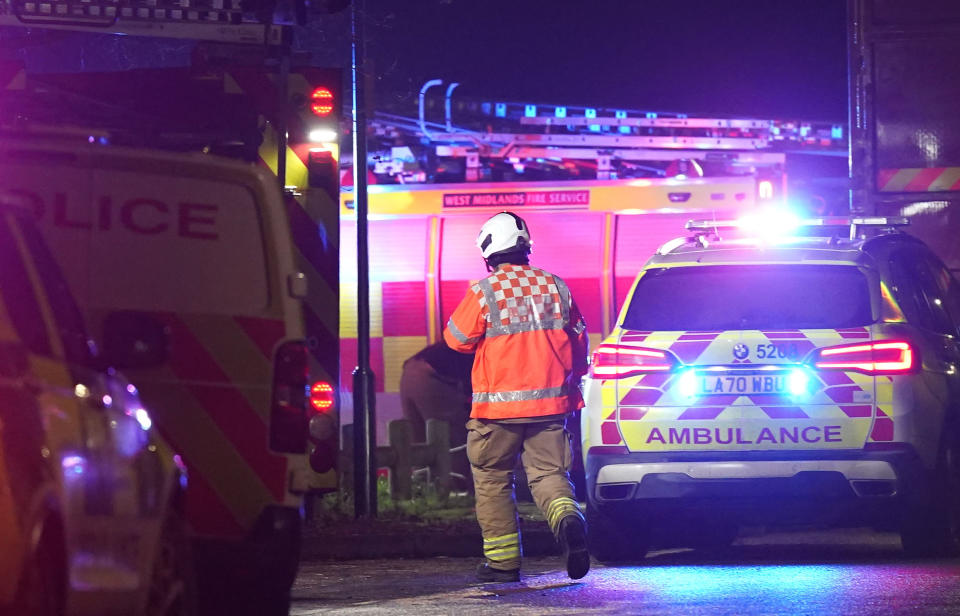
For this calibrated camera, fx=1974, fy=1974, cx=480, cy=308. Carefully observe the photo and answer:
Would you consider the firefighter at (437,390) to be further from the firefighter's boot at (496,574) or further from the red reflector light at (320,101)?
the firefighter's boot at (496,574)

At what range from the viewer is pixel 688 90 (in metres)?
22.0

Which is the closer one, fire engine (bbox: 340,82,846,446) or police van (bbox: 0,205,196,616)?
police van (bbox: 0,205,196,616)

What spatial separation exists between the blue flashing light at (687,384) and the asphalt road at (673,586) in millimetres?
844

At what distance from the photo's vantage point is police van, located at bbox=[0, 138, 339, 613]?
23.5 ft

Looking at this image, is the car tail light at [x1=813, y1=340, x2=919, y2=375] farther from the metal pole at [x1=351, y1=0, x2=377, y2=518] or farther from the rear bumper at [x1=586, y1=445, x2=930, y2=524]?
the metal pole at [x1=351, y1=0, x2=377, y2=518]

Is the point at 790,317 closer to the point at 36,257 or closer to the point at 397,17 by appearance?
the point at 36,257

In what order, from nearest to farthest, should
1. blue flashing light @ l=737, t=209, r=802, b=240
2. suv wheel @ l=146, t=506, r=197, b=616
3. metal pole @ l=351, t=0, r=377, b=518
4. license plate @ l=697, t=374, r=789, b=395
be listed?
suv wheel @ l=146, t=506, r=197, b=616 → license plate @ l=697, t=374, r=789, b=395 → blue flashing light @ l=737, t=209, r=802, b=240 → metal pole @ l=351, t=0, r=377, b=518

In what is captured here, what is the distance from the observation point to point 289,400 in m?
7.29

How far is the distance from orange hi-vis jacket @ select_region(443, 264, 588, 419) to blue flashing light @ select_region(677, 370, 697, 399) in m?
0.65

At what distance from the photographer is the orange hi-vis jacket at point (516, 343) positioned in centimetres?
893

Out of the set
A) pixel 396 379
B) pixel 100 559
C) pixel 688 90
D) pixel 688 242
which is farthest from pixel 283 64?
pixel 688 90

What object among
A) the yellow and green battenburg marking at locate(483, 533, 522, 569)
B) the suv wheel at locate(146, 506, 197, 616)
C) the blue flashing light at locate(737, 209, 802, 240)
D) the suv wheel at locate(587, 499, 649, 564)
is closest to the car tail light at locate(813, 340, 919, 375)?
the blue flashing light at locate(737, 209, 802, 240)

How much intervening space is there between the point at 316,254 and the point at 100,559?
5412 mm

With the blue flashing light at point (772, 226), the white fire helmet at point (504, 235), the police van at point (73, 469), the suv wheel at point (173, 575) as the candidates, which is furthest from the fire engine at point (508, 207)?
the police van at point (73, 469)
